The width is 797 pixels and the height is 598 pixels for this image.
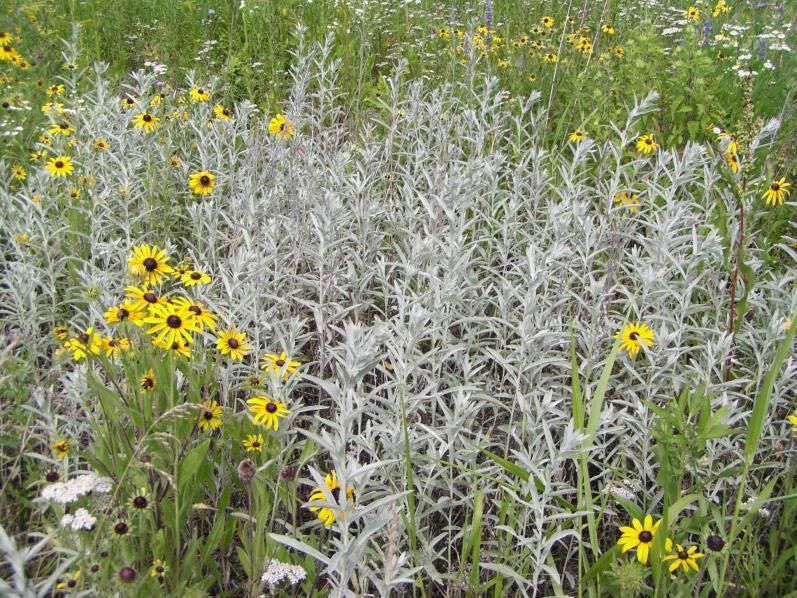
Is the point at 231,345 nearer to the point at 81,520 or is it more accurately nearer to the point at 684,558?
the point at 81,520

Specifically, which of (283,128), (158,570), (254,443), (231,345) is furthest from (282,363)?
(283,128)

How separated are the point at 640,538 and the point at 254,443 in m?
1.12

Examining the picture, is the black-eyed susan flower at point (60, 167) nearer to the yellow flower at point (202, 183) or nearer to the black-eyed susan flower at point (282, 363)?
the yellow flower at point (202, 183)

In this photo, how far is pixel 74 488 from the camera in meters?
1.50

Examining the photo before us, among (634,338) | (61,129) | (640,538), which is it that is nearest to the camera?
(640,538)

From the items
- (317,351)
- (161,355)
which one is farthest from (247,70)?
(161,355)

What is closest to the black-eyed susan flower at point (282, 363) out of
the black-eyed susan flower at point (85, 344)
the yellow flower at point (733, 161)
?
the black-eyed susan flower at point (85, 344)

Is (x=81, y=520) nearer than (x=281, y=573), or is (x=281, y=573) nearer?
(x=81, y=520)

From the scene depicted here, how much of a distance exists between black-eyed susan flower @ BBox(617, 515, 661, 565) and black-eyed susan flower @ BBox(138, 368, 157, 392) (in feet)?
4.39

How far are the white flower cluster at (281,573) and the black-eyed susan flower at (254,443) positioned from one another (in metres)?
0.35

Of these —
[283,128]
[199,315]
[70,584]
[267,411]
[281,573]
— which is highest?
[283,128]

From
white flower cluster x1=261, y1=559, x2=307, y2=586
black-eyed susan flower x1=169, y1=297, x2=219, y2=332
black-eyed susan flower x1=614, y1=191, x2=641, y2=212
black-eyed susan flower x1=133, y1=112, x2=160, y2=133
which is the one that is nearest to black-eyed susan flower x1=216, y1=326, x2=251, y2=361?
black-eyed susan flower x1=169, y1=297, x2=219, y2=332

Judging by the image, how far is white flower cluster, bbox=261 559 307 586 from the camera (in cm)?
167

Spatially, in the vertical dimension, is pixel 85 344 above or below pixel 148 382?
above
